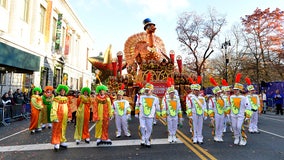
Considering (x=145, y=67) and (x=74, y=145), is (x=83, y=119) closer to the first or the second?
(x=74, y=145)

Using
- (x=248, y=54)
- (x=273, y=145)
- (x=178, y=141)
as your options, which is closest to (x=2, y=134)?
(x=178, y=141)

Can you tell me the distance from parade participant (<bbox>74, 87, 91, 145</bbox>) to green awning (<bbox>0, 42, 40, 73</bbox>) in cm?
850

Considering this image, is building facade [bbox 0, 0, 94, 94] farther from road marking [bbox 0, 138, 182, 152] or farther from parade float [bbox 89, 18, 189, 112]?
road marking [bbox 0, 138, 182, 152]

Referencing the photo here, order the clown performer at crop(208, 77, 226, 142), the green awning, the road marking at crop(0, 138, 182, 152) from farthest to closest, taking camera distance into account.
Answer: the green awning
the clown performer at crop(208, 77, 226, 142)
the road marking at crop(0, 138, 182, 152)

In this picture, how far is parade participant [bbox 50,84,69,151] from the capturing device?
6.45 meters

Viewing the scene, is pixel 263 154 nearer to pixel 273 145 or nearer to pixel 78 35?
pixel 273 145

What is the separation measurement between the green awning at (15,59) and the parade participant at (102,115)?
29.5ft

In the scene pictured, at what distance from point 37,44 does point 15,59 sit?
375 inches

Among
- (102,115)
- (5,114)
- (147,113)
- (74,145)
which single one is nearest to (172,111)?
(147,113)

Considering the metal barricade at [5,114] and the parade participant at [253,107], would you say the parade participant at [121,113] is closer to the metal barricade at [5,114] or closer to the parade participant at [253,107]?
the parade participant at [253,107]

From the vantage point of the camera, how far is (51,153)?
19.6 ft

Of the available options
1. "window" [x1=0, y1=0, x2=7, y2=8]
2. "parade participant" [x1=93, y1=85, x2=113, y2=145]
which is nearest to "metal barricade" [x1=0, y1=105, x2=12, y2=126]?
"parade participant" [x1=93, y1=85, x2=113, y2=145]

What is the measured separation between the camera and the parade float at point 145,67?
16625 mm

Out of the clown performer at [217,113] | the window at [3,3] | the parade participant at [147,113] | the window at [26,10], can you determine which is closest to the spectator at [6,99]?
the parade participant at [147,113]
